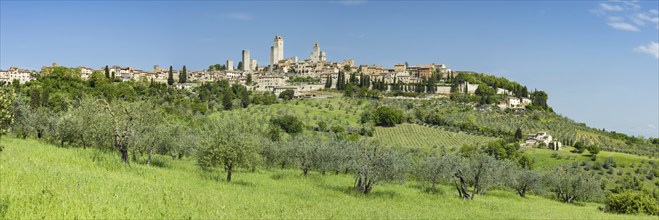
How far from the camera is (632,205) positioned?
38.7 meters

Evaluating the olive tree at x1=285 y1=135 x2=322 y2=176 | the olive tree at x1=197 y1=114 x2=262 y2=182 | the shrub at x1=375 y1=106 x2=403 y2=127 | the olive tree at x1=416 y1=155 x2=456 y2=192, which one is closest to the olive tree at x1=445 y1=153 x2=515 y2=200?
the olive tree at x1=416 y1=155 x2=456 y2=192

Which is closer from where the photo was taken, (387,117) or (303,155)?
(303,155)

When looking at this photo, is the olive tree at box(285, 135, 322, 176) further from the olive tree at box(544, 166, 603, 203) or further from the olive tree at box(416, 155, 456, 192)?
the olive tree at box(544, 166, 603, 203)

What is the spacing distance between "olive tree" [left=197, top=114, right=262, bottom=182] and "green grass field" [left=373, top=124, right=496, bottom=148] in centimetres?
5989

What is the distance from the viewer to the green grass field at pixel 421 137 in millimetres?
90875

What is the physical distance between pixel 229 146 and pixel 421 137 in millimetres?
74475

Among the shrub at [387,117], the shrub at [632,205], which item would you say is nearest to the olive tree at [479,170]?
the shrub at [632,205]

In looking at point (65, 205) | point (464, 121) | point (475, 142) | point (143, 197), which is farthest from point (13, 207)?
point (464, 121)

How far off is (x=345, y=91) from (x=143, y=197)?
13421 cm

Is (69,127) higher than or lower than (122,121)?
lower

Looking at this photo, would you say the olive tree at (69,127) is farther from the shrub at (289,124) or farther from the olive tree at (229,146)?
the shrub at (289,124)

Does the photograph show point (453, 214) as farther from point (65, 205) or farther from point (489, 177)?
point (65, 205)

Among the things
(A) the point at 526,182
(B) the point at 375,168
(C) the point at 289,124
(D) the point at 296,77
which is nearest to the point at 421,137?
(C) the point at 289,124

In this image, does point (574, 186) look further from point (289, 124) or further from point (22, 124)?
point (22, 124)
